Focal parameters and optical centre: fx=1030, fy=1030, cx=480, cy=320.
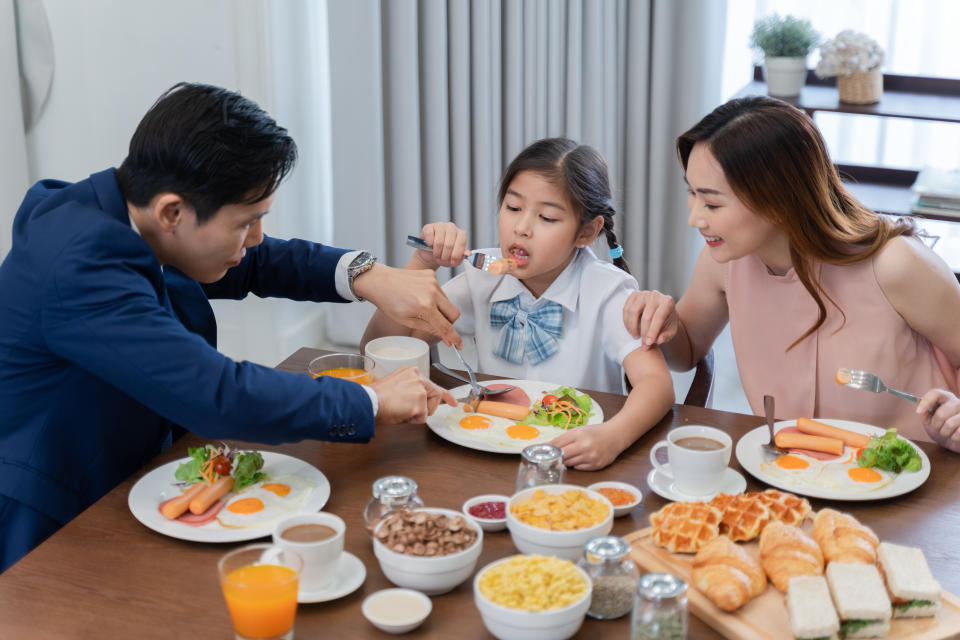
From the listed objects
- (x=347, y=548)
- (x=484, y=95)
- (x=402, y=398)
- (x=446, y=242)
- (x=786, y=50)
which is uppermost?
(x=786, y=50)

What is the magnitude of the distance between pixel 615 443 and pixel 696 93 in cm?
265

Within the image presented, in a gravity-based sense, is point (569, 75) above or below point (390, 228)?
above

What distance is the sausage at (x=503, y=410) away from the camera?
1.69 m

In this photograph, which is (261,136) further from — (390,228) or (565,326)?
(390,228)

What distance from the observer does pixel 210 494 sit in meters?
1.40

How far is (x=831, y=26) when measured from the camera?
394 cm

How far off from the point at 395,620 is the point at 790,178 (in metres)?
1.06

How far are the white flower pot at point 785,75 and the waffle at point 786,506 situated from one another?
8.33ft

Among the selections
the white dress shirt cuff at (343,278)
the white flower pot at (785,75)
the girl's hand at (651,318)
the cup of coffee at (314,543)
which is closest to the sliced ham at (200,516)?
the cup of coffee at (314,543)

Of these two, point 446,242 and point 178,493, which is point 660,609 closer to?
point 178,493

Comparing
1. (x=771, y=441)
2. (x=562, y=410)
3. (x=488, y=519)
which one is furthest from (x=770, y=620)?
(x=562, y=410)

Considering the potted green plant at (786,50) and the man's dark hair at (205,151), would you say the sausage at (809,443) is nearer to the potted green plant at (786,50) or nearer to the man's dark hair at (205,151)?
the man's dark hair at (205,151)

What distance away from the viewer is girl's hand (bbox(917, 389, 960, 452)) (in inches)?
60.9

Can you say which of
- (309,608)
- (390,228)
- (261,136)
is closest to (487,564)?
(309,608)
